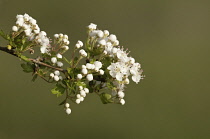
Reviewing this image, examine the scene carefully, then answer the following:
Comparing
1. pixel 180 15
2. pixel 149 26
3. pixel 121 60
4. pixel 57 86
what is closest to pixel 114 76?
pixel 121 60

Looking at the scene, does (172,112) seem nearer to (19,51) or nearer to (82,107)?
(82,107)

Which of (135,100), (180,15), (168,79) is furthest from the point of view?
(180,15)

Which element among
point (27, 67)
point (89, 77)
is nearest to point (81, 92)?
point (89, 77)

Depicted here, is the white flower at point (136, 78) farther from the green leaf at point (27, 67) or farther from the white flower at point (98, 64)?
the green leaf at point (27, 67)

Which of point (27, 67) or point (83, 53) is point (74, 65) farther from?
point (27, 67)

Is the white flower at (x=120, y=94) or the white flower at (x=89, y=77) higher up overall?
the white flower at (x=120, y=94)

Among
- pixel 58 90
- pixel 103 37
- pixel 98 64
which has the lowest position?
pixel 58 90

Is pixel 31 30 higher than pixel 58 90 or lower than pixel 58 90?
higher

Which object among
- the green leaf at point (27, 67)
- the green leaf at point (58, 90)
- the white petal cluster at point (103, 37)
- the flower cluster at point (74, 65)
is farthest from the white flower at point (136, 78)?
the green leaf at point (27, 67)
